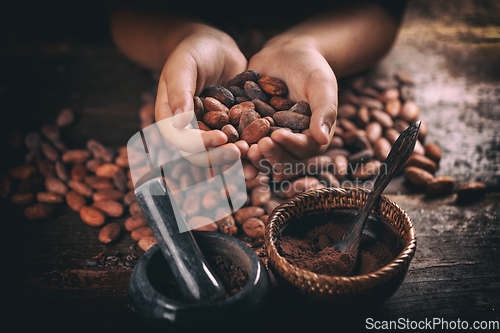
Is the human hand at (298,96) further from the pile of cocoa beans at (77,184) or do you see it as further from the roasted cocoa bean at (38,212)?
the roasted cocoa bean at (38,212)

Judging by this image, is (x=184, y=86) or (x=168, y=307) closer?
(x=168, y=307)

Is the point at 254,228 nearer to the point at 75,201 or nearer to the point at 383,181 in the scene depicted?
the point at 383,181

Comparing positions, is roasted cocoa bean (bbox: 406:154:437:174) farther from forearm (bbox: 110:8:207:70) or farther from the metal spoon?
forearm (bbox: 110:8:207:70)

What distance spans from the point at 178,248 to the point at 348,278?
28 centimetres

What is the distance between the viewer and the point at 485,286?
0.74 metres

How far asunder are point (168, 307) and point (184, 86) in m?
0.45

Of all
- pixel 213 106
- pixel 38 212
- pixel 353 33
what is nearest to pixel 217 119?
pixel 213 106

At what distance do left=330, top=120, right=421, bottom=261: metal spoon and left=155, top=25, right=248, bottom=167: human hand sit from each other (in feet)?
0.86

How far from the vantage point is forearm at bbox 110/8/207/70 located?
1.35m

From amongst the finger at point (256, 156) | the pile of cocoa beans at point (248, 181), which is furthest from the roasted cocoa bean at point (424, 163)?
the finger at point (256, 156)

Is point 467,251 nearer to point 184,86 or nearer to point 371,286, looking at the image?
point 371,286

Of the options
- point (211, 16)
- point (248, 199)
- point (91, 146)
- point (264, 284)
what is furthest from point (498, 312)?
point (211, 16)

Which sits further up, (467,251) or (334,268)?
(334,268)

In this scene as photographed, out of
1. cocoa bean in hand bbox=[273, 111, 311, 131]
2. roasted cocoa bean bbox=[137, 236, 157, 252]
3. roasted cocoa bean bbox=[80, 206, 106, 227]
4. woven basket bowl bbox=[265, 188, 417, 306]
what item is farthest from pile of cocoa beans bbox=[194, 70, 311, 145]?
roasted cocoa bean bbox=[80, 206, 106, 227]
